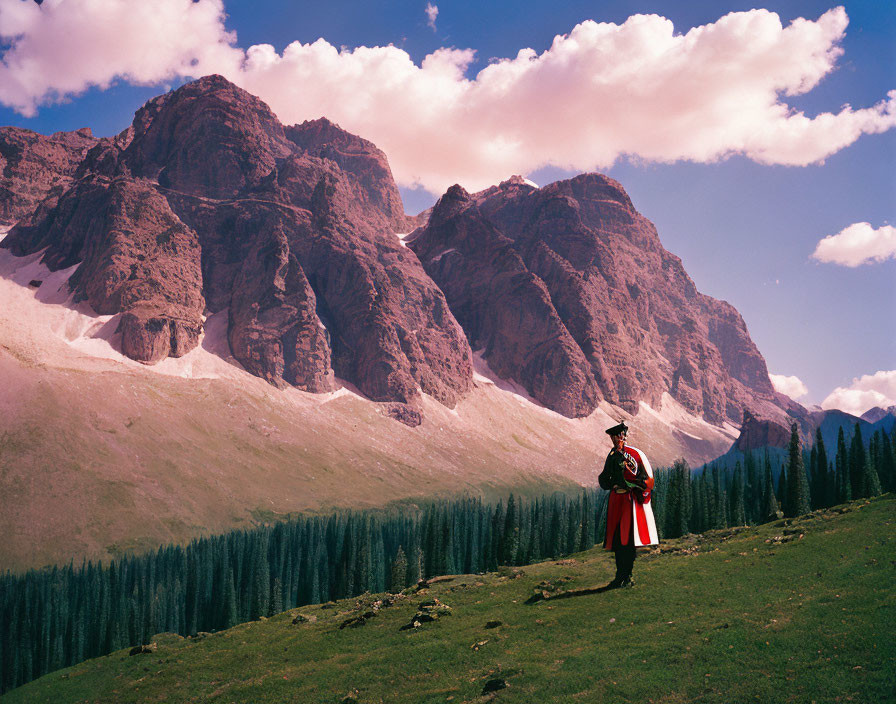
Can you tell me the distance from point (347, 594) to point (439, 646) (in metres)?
96.4

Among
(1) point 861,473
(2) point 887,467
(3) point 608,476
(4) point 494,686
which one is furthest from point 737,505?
(4) point 494,686

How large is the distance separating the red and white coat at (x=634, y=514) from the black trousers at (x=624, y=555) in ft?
1.25

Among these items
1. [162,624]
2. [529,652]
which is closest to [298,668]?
[529,652]

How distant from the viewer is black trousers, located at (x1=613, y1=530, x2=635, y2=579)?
1505 inches

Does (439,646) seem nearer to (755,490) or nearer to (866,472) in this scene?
(866,472)

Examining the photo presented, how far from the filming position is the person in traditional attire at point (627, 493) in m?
36.8

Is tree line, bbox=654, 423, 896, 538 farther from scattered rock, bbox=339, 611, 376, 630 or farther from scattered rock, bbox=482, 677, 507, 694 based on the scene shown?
scattered rock, bbox=482, 677, 507, 694

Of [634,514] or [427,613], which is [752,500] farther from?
[634,514]

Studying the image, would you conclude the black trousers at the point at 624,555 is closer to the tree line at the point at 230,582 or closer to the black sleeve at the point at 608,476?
the black sleeve at the point at 608,476

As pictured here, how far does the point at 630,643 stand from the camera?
33438 mm

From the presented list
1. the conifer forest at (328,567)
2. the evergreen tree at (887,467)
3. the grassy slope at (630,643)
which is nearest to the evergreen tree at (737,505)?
the conifer forest at (328,567)

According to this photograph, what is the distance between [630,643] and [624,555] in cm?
739

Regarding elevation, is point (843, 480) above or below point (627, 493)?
below

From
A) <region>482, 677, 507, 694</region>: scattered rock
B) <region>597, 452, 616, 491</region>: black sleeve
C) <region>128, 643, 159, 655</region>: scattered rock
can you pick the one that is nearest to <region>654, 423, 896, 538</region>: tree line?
<region>128, 643, 159, 655</region>: scattered rock
